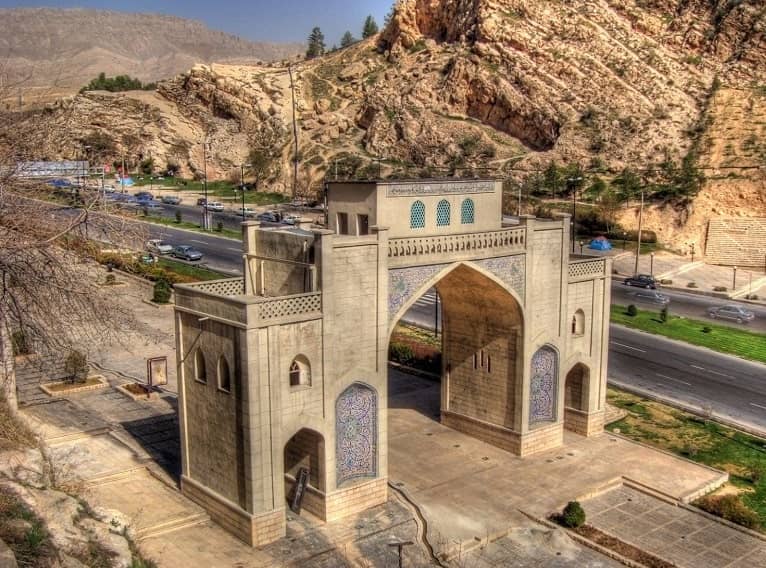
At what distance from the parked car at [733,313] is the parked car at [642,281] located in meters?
5.74

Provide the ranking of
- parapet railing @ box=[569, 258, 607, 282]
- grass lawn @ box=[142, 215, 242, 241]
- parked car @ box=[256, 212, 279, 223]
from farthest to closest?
1. parked car @ box=[256, 212, 279, 223]
2. grass lawn @ box=[142, 215, 242, 241]
3. parapet railing @ box=[569, 258, 607, 282]

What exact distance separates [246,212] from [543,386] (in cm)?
5147

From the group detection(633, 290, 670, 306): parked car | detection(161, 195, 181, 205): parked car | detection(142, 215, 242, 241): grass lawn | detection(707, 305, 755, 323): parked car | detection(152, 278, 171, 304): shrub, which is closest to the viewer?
detection(152, 278, 171, 304): shrub

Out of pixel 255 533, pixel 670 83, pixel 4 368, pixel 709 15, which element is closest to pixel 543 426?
pixel 255 533

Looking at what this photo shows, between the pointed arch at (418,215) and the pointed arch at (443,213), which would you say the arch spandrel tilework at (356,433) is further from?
the pointed arch at (443,213)

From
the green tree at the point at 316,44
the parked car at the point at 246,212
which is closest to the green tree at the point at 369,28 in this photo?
the green tree at the point at 316,44

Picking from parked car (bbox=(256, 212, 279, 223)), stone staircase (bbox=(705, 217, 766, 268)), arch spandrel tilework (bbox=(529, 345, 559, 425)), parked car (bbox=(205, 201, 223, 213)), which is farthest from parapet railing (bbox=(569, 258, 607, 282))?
parked car (bbox=(205, 201, 223, 213))

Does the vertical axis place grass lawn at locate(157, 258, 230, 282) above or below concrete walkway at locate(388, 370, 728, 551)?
above

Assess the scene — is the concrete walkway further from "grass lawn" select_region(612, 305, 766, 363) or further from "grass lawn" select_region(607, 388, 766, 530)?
"grass lawn" select_region(612, 305, 766, 363)

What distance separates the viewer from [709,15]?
262ft

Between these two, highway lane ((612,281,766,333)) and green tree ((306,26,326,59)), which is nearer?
highway lane ((612,281,766,333))

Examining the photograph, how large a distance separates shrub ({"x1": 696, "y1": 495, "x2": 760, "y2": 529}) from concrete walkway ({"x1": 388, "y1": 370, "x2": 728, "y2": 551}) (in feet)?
1.86

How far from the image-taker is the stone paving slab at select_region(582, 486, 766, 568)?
17.0 metres

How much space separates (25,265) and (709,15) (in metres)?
81.8
